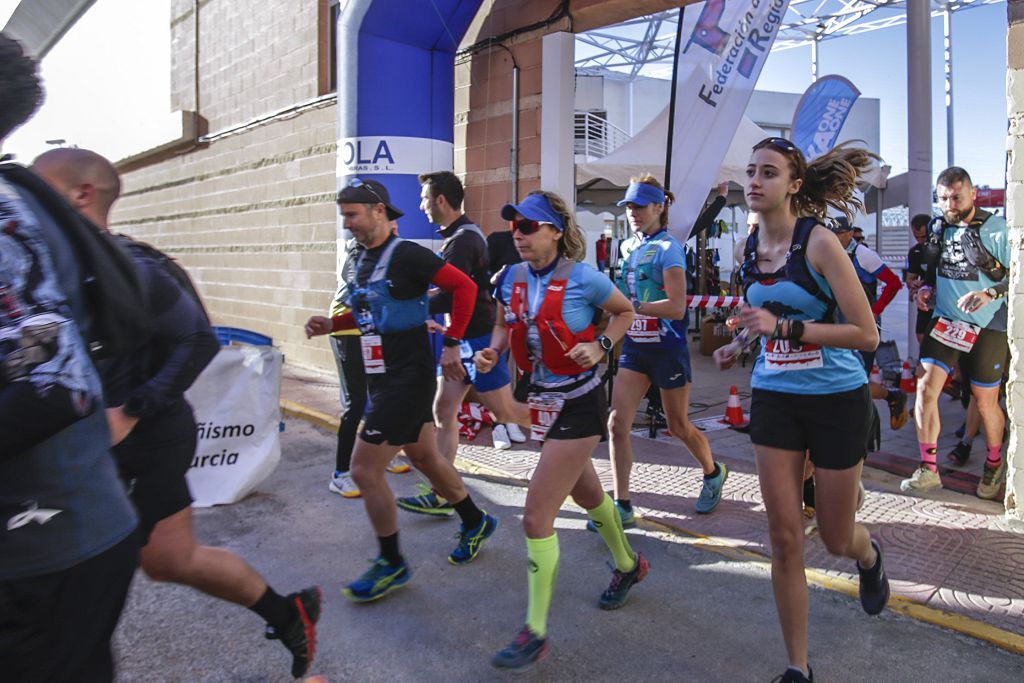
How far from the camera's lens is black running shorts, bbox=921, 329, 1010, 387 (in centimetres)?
529

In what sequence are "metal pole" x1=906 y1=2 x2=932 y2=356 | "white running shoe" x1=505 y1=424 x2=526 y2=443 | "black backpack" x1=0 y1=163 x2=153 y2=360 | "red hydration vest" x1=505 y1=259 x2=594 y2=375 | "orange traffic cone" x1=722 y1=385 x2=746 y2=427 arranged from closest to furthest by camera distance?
1. "black backpack" x1=0 y1=163 x2=153 y2=360
2. "red hydration vest" x1=505 y1=259 x2=594 y2=375
3. "white running shoe" x1=505 y1=424 x2=526 y2=443
4. "orange traffic cone" x1=722 y1=385 x2=746 y2=427
5. "metal pole" x1=906 y1=2 x2=932 y2=356

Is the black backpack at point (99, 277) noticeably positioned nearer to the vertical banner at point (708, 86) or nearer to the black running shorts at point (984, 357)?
the black running shorts at point (984, 357)

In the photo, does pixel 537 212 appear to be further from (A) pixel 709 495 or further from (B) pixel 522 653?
(A) pixel 709 495

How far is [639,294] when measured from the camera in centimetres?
488

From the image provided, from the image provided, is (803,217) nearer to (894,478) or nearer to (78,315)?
(78,315)

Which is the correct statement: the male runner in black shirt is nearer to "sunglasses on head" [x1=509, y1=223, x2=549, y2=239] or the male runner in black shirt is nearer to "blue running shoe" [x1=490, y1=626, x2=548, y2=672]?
"sunglasses on head" [x1=509, y1=223, x2=549, y2=239]

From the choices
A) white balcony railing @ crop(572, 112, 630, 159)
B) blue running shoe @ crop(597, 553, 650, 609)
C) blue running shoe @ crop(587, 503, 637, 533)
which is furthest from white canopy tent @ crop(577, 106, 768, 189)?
white balcony railing @ crop(572, 112, 630, 159)

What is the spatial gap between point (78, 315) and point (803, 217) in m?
2.54

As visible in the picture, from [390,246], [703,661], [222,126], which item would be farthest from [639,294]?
[222,126]

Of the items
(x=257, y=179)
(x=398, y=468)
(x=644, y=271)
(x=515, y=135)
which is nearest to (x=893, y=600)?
(x=644, y=271)

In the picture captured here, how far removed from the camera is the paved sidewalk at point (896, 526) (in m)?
3.66

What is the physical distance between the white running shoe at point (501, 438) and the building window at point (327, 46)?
5.74 meters

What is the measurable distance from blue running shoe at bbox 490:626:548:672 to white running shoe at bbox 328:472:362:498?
2595 mm

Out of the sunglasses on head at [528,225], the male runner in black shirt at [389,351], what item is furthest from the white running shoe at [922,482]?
the sunglasses on head at [528,225]
